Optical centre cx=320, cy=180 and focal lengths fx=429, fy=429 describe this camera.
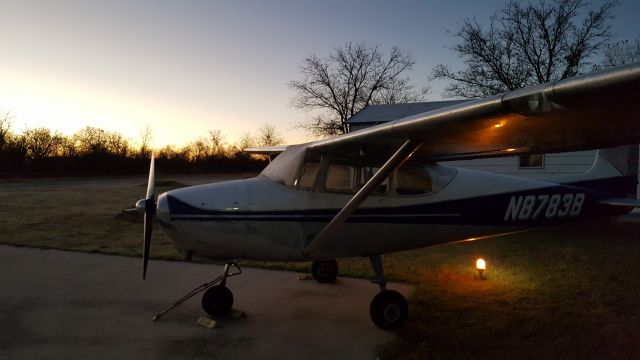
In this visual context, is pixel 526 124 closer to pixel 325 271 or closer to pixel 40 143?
pixel 325 271

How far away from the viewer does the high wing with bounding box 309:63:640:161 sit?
2850 mm

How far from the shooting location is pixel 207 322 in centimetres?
514

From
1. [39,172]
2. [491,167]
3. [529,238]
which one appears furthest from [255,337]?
[39,172]

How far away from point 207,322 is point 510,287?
14.8ft

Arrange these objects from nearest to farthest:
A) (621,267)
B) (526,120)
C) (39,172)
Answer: (526,120) → (621,267) → (39,172)

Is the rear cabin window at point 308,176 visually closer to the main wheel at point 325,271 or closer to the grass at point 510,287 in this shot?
the grass at point 510,287

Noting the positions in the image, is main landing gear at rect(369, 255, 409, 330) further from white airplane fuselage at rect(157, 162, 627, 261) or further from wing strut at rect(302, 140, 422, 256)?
wing strut at rect(302, 140, 422, 256)

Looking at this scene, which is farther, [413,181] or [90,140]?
[90,140]

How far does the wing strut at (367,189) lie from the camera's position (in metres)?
4.36

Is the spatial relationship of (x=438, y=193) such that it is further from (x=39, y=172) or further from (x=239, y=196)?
(x=39, y=172)

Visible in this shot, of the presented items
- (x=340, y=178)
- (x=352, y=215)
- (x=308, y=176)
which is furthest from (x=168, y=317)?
(x=340, y=178)

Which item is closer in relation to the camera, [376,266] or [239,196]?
[239,196]

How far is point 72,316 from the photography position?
5484 mm

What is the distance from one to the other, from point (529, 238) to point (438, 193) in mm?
7226
